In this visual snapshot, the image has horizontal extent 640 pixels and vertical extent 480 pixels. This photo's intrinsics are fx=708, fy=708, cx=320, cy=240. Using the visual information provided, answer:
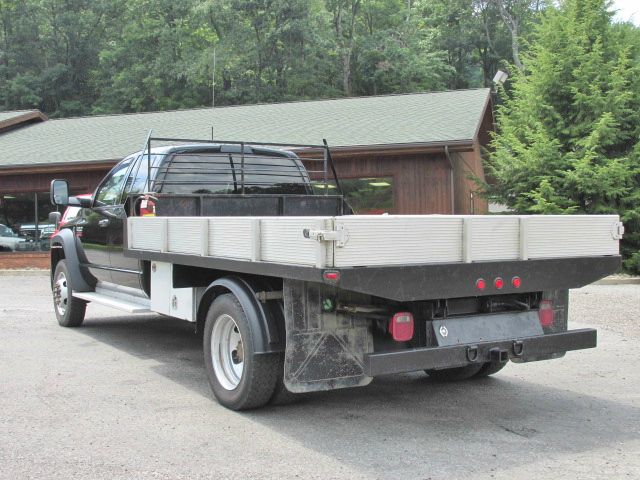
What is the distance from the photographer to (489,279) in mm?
4699

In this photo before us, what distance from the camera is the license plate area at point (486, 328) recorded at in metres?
4.79

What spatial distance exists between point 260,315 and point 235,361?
0.68 meters

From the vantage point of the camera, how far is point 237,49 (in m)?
39.6

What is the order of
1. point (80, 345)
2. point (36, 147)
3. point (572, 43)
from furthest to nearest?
point (36, 147) < point (572, 43) < point (80, 345)

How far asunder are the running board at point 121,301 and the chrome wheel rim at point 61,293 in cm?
45

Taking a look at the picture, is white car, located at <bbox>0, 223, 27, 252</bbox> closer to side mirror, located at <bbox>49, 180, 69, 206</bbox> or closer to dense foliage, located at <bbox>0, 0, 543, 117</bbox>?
side mirror, located at <bbox>49, 180, 69, 206</bbox>

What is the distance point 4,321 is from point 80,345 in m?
2.42

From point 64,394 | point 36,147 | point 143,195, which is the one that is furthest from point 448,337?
point 36,147

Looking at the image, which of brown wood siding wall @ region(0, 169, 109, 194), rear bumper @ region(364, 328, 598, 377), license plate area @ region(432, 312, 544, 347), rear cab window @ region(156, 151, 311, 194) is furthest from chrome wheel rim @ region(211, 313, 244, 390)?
brown wood siding wall @ region(0, 169, 109, 194)

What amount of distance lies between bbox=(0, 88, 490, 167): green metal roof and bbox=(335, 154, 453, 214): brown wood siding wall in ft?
2.00

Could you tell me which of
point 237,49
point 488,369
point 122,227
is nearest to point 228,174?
point 122,227

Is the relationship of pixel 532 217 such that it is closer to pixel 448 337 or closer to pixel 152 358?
pixel 448 337

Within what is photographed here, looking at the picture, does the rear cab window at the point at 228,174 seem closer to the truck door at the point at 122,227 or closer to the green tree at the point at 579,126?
the truck door at the point at 122,227

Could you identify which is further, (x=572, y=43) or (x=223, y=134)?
(x=223, y=134)
